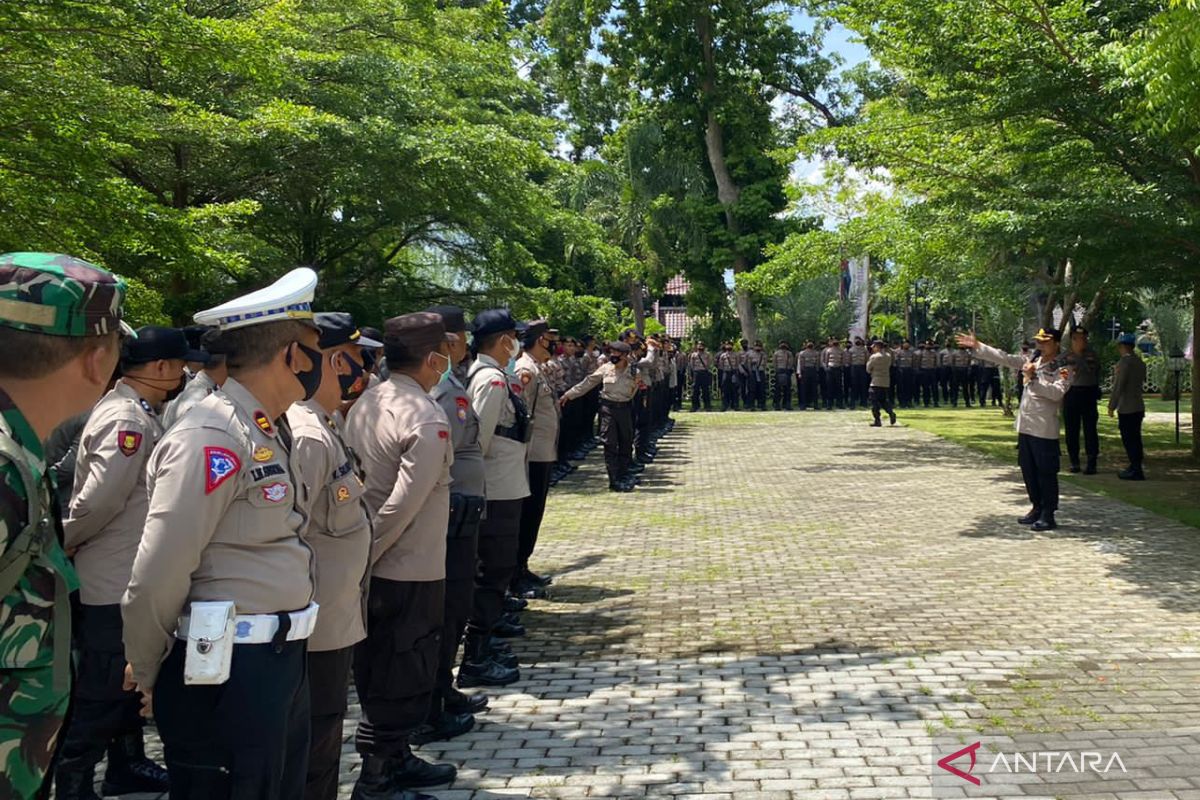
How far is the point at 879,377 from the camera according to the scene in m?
22.4

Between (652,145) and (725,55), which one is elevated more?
(725,55)

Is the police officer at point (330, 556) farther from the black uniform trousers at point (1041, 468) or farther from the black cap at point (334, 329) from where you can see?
the black uniform trousers at point (1041, 468)

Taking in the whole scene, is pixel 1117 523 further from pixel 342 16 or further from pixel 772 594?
pixel 342 16

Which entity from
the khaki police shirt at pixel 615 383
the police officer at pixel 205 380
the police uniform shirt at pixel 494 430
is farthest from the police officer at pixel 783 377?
the police officer at pixel 205 380

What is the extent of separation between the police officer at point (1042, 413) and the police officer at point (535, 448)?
13.7ft

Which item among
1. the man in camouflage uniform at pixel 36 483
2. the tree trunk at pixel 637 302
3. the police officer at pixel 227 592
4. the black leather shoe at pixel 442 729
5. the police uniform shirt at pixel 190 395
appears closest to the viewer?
the man in camouflage uniform at pixel 36 483

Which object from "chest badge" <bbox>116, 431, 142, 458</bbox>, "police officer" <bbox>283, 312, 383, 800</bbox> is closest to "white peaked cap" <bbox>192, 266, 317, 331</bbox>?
"police officer" <bbox>283, 312, 383, 800</bbox>

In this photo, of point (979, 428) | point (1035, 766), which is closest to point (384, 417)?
point (1035, 766)

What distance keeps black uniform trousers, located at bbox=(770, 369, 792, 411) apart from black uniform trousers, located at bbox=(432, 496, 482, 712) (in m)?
25.2

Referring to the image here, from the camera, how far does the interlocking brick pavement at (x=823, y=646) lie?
15.0 feet

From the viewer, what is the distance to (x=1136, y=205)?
1018 cm

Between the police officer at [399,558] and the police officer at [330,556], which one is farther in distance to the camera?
the police officer at [399,558]

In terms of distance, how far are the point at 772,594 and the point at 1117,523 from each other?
15.7ft

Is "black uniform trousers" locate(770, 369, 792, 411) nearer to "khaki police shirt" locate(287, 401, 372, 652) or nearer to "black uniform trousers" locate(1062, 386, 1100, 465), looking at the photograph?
"black uniform trousers" locate(1062, 386, 1100, 465)
